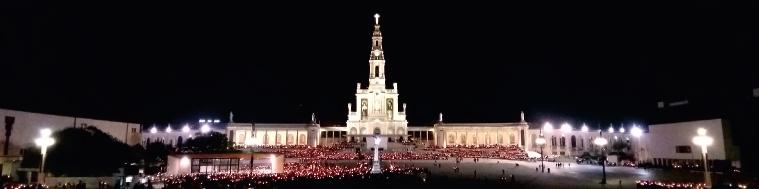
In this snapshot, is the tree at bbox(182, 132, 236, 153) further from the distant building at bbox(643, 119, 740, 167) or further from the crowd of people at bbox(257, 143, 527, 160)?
the distant building at bbox(643, 119, 740, 167)

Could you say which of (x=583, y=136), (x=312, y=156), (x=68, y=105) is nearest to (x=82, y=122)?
(x=68, y=105)

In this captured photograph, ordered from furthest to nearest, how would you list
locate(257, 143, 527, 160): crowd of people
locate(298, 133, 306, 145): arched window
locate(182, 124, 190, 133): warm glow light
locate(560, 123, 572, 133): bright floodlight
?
1. locate(182, 124, 190, 133): warm glow light
2. locate(298, 133, 306, 145): arched window
3. locate(560, 123, 572, 133): bright floodlight
4. locate(257, 143, 527, 160): crowd of people

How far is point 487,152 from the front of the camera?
219ft

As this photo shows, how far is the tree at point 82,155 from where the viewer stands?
37.0 meters

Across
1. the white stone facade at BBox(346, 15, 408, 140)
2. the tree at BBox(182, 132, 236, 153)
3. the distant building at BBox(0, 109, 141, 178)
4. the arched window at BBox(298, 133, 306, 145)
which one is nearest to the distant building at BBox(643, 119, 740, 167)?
the white stone facade at BBox(346, 15, 408, 140)

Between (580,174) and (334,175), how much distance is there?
65.9ft

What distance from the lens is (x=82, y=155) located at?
3812 centimetres

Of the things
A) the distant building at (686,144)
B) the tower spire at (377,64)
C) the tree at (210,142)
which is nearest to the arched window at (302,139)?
the tower spire at (377,64)

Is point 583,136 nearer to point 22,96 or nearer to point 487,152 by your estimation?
point 487,152

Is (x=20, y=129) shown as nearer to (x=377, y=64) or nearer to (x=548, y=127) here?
(x=377, y=64)

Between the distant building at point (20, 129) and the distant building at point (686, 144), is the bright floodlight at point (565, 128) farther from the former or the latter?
the distant building at point (20, 129)

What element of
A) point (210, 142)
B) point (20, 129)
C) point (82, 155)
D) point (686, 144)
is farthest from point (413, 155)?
point (20, 129)

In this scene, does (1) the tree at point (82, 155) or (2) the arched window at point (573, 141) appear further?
(2) the arched window at point (573, 141)

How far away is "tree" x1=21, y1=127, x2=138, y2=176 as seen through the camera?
37.0m
